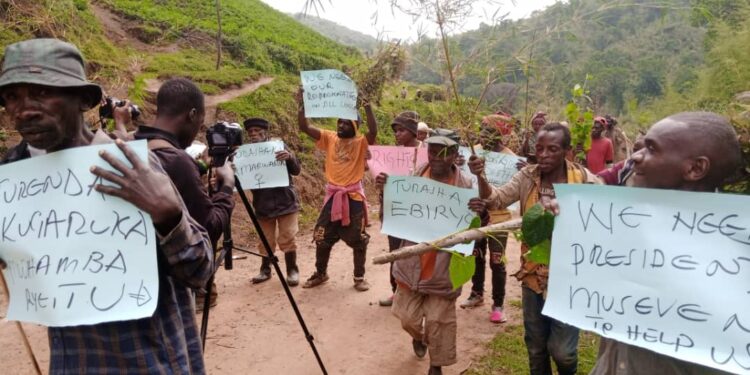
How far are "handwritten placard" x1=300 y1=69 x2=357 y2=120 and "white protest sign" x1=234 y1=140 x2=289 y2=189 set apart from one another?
85 centimetres

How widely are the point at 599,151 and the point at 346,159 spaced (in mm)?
3201

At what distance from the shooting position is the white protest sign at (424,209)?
9.84ft

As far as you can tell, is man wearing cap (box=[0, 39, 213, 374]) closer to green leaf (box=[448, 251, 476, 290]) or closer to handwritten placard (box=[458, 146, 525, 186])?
green leaf (box=[448, 251, 476, 290])

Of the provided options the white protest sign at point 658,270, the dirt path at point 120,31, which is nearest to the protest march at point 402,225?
the white protest sign at point 658,270

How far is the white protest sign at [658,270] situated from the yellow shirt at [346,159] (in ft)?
11.9

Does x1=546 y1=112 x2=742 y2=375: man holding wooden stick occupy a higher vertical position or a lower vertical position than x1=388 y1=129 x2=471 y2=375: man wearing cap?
higher

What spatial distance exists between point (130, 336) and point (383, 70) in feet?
9.72

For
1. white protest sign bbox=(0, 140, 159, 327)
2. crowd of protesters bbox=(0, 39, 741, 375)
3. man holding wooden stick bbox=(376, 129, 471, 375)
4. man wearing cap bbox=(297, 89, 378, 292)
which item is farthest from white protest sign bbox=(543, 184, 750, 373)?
man wearing cap bbox=(297, 89, 378, 292)

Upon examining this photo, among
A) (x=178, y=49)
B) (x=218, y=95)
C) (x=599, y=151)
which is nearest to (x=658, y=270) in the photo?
(x=599, y=151)

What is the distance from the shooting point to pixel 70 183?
1400mm

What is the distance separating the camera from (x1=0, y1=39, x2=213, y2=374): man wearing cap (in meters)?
1.34

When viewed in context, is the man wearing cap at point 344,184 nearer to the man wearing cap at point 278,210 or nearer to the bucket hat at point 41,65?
the man wearing cap at point 278,210

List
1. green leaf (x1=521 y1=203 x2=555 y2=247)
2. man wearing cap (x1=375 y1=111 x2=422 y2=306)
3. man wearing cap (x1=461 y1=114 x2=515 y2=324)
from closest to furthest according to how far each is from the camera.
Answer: green leaf (x1=521 y1=203 x2=555 y2=247) < man wearing cap (x1=461 y1=114 x2=515 y2=324) < man wearing cap (x1=375 y1=111 x2=422 y2=306)

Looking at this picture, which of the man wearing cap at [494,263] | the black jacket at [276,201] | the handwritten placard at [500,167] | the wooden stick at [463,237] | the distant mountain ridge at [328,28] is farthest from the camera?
the black jacket at [276,201]
